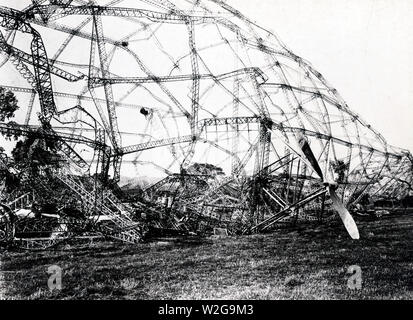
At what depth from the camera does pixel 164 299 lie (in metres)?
9.45

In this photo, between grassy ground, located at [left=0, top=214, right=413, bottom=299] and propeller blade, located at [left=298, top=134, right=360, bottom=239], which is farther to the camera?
propeller blade, located at [left=298, top=134, right=360, bottom=239]

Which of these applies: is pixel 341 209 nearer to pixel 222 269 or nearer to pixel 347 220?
pixel 347 220

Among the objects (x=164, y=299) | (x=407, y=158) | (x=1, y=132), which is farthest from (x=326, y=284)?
(x=407, y=158)

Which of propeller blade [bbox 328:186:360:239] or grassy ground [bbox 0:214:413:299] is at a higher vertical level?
propeller blade [bbox 328:186:360:239]

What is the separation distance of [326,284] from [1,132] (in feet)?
50.8

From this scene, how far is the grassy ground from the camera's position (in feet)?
32.9

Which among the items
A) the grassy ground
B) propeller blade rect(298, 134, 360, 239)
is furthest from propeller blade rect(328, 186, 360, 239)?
the grassy ground

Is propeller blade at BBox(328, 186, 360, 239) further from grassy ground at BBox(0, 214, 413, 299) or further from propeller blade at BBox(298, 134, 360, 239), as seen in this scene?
grassy ground at BBox(0, 214, 413, 299)

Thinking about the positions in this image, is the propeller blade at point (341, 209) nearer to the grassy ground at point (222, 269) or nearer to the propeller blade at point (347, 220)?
the propeller blade at point (347, 220)

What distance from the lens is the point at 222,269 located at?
12938 mm

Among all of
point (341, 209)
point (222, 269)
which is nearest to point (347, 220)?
point (341, 209)

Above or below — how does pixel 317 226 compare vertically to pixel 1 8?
below

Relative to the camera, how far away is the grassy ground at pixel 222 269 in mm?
10016
